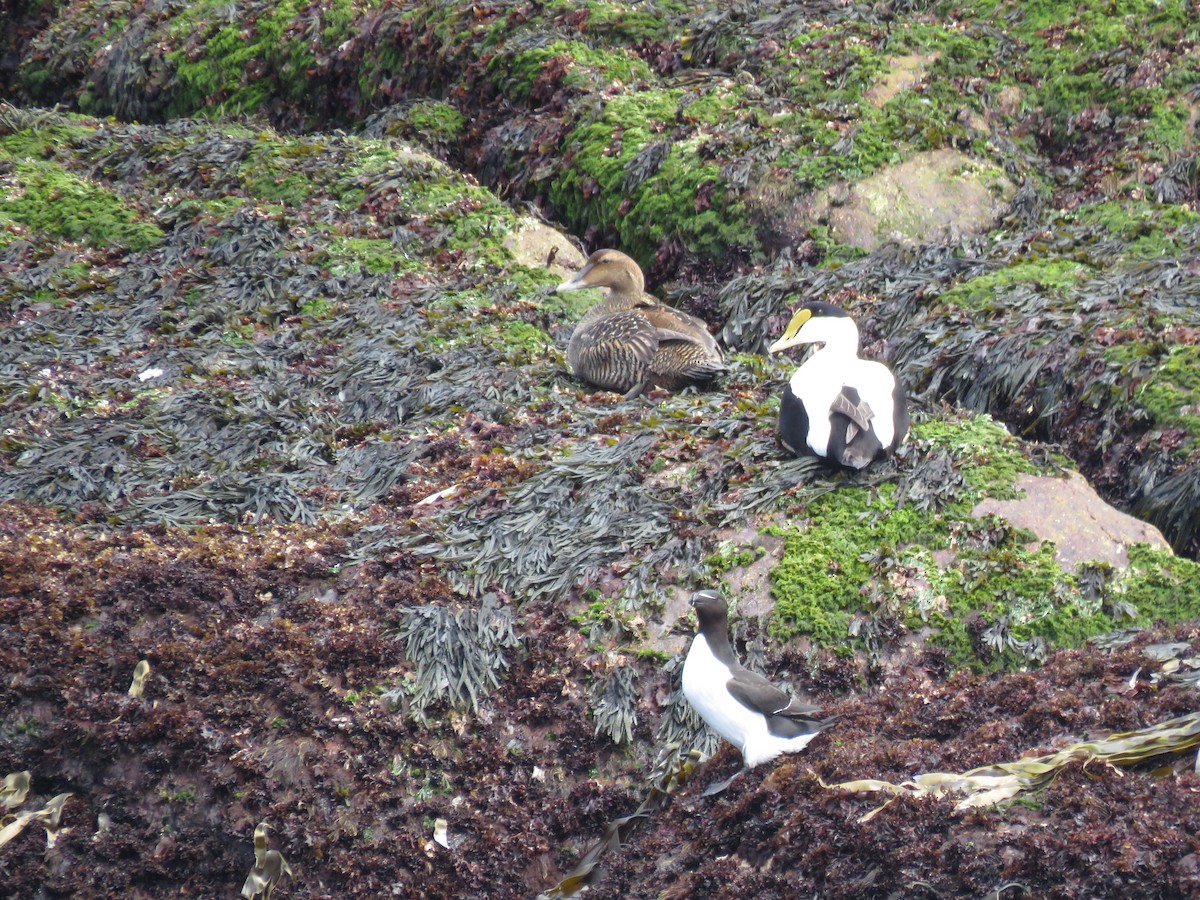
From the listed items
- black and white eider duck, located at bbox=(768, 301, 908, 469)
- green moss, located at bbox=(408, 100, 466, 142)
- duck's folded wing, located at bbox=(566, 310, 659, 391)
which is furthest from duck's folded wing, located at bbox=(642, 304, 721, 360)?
green moss, located at bbox=(408, 100, 466, 142)

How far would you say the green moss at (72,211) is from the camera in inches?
344

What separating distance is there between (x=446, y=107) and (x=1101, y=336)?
623 centimetres

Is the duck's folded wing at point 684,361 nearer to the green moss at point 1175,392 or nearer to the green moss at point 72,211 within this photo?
the green moss at point 1175,392

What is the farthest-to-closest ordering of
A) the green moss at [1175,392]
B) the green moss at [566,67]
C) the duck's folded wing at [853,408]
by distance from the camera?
the green moss at [566,67] < the green moss at [1175,392] < the duck's folded wing at [853,408]

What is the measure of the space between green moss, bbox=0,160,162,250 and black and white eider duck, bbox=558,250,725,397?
3764 millimetres

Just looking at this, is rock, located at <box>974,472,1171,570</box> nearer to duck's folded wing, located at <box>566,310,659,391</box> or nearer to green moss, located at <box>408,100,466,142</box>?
duck's folded wing, located at <box>566,310,659,391</box>

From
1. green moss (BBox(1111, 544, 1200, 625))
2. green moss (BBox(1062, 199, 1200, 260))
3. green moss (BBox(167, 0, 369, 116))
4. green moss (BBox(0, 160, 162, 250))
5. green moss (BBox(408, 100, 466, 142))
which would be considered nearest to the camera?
green moss (BBox(1111, 544, 1200, 625))

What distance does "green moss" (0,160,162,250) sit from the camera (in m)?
8.75

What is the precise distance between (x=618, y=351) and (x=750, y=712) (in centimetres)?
320

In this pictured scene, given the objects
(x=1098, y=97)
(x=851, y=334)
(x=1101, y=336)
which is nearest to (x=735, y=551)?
(x=851, y=334)

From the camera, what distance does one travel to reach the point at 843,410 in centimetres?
532

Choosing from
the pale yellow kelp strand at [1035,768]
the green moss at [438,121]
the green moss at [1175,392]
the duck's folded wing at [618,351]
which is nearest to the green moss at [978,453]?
the green moss at [1175,392]

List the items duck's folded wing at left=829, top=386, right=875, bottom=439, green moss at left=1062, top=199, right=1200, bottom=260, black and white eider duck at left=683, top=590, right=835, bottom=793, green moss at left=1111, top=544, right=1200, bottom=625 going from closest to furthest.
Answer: black and white eider duck at left=683, top=590, right=835, bottom=793
green moss at left=1111, top=544, right=1200, bottom=625
duck's folded wing at left=829, top=386, right=875, bottom=439
green moss at left=1062, top=199, right=1200, bottom=260

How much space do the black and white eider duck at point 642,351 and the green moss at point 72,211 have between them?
376 centimetres
